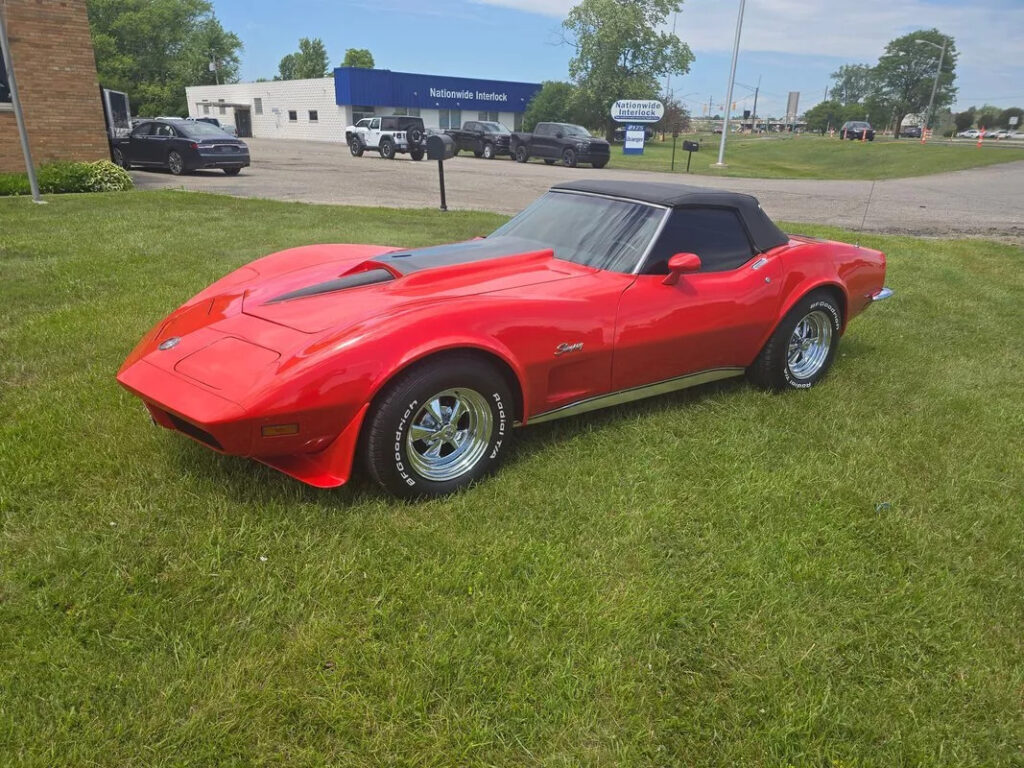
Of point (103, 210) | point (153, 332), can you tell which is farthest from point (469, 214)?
Result: point (153, 332)

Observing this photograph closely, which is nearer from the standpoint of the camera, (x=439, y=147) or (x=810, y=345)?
(x=810, y=345)

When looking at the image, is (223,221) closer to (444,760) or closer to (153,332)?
(153,332)

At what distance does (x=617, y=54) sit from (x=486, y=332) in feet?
201

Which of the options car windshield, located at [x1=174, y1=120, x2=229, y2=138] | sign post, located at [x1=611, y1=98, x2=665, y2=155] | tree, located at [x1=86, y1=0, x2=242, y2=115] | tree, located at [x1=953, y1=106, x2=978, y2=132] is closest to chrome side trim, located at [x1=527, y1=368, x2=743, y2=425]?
car windshield, located at [x1=174, y1=120, x2=229, y2=138]

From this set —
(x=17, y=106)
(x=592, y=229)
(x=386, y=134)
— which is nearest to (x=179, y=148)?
(x=17, y=106)

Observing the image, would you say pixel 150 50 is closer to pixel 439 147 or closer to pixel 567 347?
pixel 439 147

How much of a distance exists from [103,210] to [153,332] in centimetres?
900

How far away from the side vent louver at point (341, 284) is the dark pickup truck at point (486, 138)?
28.3m

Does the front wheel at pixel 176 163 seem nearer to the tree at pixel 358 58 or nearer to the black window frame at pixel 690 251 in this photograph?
the black window frame at pixel 690 251

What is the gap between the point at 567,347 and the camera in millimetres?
3432

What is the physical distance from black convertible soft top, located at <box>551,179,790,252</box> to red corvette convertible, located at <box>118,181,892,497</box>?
0.01 m

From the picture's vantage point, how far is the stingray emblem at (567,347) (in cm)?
340

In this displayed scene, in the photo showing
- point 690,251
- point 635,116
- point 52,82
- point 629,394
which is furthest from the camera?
point 635,116

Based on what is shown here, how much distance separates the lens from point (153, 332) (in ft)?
11.7
